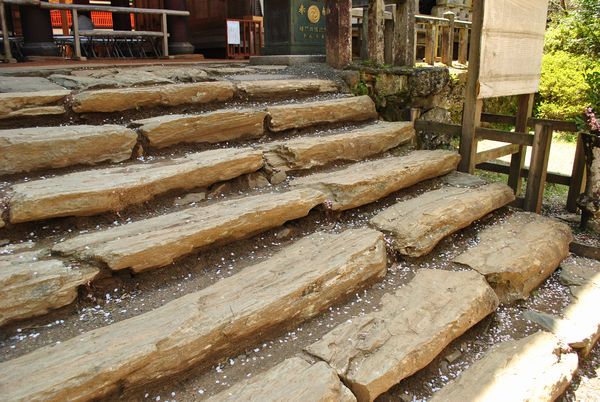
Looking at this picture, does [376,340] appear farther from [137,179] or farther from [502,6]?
[502,6]

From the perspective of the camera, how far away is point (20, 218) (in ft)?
7.28

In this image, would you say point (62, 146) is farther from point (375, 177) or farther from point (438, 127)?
point (438, 127)

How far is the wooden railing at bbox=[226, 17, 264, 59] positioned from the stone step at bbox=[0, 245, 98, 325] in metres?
7.41

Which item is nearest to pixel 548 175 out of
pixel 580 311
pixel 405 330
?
pixel 580 311

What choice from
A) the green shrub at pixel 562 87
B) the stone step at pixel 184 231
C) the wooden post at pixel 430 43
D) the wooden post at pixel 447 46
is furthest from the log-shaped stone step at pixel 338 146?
the green shrub at pixel 562 87

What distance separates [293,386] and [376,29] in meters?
4.12

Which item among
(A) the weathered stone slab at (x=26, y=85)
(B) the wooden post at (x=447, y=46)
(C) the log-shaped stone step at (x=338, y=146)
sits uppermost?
(B) the wooden post at (x=447, y=46)

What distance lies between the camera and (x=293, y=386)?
5.97ft

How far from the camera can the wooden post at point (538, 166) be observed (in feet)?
12.9

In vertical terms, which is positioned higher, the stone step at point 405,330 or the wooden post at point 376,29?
the wooden post at point 376,29

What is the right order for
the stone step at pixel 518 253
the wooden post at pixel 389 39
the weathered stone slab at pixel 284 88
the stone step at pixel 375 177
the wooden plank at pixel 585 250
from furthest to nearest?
the wooden post at pixel 389 39 → the weathered stone slab at pixel 284 88 → the wooden plank at pixel 585 250 → the stone step at pixel 375 177 → the stone step at pixel 518 253

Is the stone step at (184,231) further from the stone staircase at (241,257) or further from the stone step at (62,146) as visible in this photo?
the stone step at (62,146)

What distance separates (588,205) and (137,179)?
12.2ft

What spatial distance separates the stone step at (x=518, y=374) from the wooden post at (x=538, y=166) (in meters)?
1.83
